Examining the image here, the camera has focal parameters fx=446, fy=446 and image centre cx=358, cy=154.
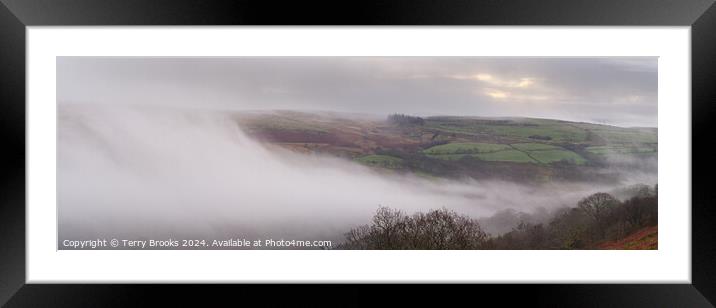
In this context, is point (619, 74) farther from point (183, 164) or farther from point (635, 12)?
point (183, 164)

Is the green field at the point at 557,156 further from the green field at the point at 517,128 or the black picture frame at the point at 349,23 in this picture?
the black picture frame at the point at 349,23

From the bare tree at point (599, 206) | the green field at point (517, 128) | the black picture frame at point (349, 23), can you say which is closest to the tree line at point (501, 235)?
the bare tree at point (599, 206)

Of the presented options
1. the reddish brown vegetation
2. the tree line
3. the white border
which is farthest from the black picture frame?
the tree line

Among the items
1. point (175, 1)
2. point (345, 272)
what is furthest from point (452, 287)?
point (175, 1)

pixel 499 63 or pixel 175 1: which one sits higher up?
pixel 175 1

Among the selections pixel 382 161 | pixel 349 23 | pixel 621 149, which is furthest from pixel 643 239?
pixel 349 23

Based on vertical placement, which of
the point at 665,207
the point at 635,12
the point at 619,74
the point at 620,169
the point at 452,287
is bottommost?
the point at 452,287
